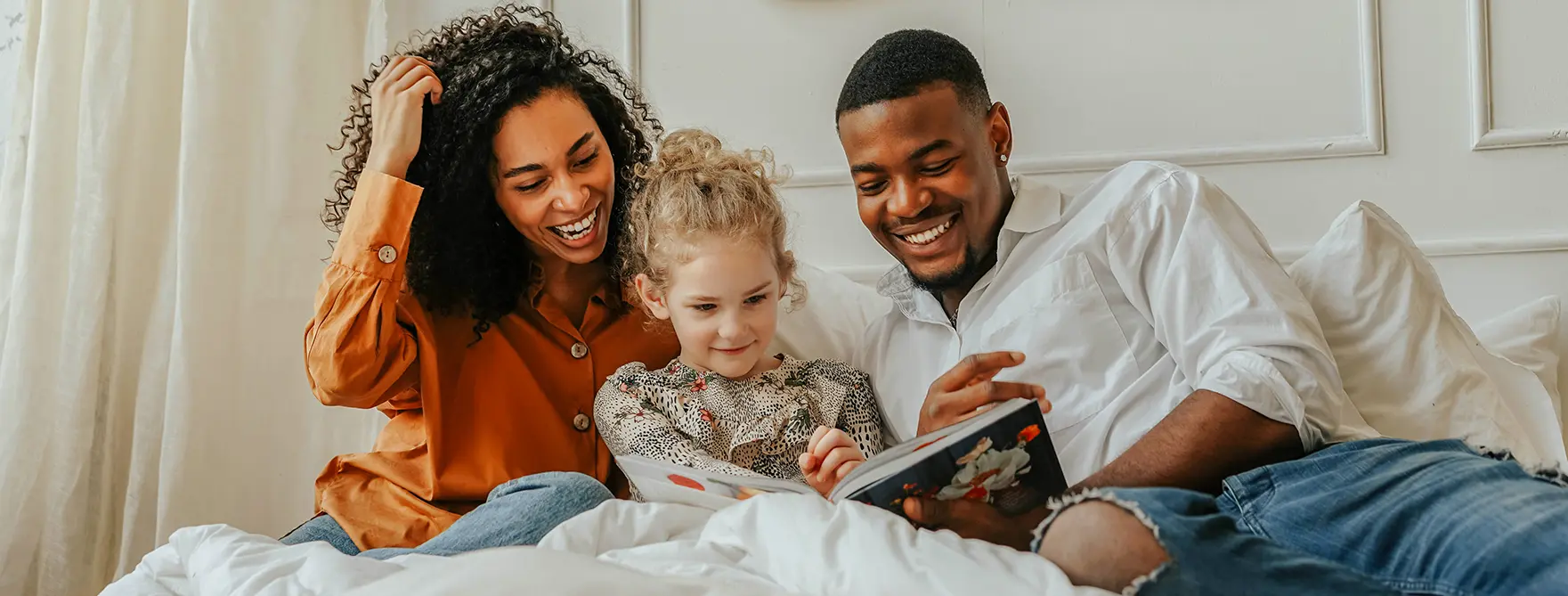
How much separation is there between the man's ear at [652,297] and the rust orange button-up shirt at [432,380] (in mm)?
116

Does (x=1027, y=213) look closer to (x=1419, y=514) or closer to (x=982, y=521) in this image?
(x=982, y=521)

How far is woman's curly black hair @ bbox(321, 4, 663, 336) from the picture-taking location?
1703 millimetres

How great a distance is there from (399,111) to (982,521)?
1.03 metres

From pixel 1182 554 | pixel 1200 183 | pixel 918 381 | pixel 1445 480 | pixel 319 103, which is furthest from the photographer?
pixel 319 103

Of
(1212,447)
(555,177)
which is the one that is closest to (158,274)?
(555,177)

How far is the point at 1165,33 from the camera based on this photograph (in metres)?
2.02

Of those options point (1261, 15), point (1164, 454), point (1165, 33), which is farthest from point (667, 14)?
point (1164, 454)

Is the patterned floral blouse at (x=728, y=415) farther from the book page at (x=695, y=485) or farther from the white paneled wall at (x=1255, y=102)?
the white paneled wall at (x=1255, y=102)

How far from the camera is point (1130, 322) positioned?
1545 millimetres

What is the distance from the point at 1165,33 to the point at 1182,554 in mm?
1336

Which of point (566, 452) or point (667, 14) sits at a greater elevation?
point (667, 14)

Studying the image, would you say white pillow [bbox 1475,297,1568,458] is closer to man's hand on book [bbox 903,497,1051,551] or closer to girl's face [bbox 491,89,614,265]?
man's hand on book [bbox 903,497,1051,551]

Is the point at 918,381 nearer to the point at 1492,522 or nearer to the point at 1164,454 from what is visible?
the point at 1164,454

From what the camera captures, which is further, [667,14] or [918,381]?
[667,14]
